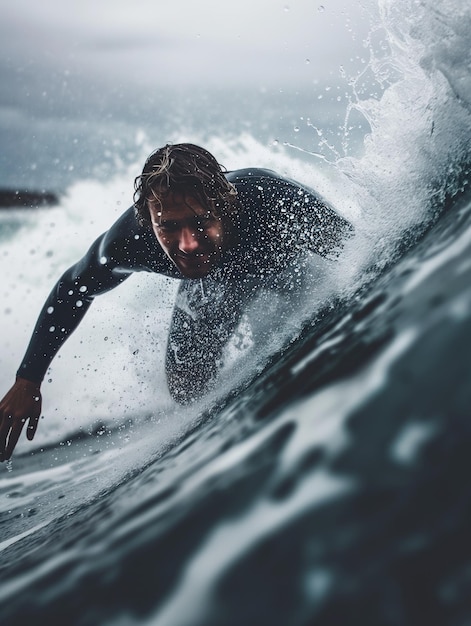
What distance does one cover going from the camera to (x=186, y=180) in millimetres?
1276

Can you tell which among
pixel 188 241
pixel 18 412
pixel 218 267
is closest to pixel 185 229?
pixel 188 241

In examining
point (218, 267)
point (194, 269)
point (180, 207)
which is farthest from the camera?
point (218, 267)

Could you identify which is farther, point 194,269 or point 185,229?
point 194,269

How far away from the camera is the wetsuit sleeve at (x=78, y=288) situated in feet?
4.78

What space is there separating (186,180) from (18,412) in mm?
792

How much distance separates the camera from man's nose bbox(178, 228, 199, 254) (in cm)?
128

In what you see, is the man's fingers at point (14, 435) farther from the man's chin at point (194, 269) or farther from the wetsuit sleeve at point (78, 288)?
the man's chin at point (194, 269)

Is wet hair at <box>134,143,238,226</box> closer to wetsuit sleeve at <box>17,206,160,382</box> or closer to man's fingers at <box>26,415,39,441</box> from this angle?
wetsuit sleeve at <box>17,206,160,382</box>

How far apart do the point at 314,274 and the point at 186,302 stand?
1.91 ft

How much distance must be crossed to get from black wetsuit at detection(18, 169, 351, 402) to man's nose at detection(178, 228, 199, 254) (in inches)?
5.8

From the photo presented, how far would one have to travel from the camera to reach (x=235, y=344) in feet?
5.29

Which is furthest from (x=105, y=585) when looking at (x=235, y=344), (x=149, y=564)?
(x=235, y=344)

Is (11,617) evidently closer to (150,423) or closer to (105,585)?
(105,585)

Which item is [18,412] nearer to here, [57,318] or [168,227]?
[57,318]
